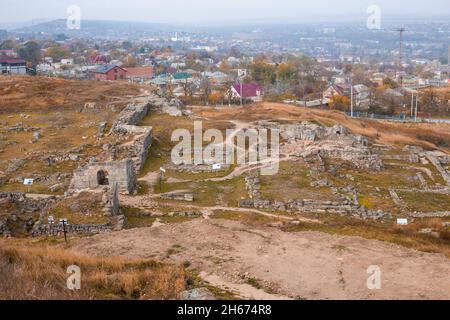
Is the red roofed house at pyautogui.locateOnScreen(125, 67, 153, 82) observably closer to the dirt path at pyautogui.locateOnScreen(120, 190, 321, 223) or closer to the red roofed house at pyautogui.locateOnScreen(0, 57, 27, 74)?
the red roofed house at pyautogui.locateOnScreen(0, 57, 27, 74)

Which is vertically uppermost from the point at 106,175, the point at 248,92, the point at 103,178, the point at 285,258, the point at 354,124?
the point at 106,175

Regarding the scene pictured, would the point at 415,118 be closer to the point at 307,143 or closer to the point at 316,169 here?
the point at 307,143

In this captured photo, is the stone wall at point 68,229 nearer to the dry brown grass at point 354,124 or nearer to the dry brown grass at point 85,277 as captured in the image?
the dry brown grass at point 85,277

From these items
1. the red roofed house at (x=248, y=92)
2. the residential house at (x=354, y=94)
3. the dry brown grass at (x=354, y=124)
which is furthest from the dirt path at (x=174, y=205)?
the residential house at (x=354, y=94)

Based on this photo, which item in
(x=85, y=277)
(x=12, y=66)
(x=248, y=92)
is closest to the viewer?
(x=85, y=277)

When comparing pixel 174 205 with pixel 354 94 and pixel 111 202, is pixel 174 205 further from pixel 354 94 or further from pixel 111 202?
pixel 354 94

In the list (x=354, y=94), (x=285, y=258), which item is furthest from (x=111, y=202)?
(x=354, y=94)
